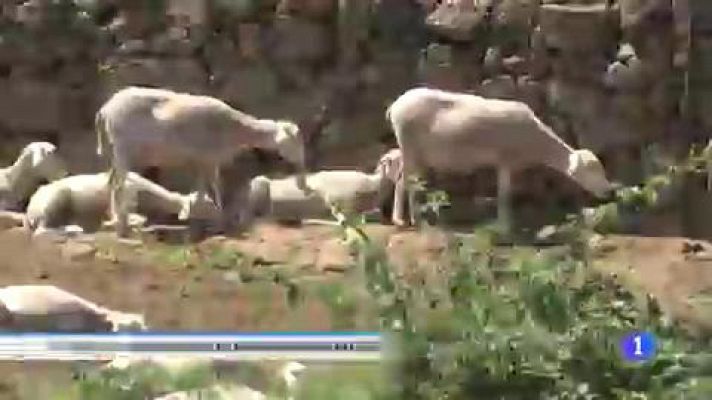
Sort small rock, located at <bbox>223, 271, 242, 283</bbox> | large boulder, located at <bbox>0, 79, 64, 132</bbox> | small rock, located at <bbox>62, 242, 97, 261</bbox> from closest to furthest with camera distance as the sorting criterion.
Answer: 1. small rock, located at <bbox>223, 271, 242, 283</bbox>
2. small rock, located at <bbox>62, 242, 97, 261</bbox>
3. large boulder, located at <bbox>0, 79, 64, 132</bbox>

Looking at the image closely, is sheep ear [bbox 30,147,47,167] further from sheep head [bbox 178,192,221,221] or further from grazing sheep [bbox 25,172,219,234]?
sheep head [bbox 178,192,221,221]

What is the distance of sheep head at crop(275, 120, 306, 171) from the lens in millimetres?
3998

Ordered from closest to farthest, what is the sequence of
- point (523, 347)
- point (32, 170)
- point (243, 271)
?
1. point (523, 347)
2. point (243, 271)
3. point (32, 170)

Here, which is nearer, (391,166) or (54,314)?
(54,314)

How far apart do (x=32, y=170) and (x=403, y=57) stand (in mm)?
Result: 959

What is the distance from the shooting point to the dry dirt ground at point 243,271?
3.82 m

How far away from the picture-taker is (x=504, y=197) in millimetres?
4020

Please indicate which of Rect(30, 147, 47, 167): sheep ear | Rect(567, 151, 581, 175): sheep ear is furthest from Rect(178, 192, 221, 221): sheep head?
Rect(567, 151, 581, 175): sheep ear

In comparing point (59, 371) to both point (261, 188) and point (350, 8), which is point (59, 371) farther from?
point (350, 8)

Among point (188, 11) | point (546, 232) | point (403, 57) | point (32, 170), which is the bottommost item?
point (546, 232)

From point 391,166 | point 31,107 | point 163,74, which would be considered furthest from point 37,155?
point 391,166

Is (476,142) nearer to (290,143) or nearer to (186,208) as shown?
(290,143)

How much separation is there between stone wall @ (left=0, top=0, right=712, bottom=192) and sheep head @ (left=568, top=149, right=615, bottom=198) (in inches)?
2.4

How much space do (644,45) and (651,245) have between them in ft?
1.61
